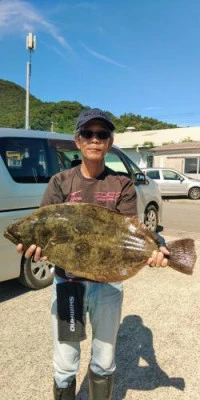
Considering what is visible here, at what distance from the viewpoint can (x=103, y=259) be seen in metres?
2.35

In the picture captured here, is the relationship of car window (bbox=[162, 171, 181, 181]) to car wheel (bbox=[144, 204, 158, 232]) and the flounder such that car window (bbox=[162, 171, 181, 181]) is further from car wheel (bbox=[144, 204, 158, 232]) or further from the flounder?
the flounder

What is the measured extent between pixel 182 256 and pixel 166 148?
27631 mm

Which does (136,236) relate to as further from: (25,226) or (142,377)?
(142,377)

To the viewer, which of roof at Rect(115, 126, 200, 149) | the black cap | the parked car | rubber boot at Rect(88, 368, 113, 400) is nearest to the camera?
the black cap

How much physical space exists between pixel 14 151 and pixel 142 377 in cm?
300

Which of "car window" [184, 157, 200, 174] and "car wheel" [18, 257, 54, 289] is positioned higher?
"car window" [184, 157, 200, 174]

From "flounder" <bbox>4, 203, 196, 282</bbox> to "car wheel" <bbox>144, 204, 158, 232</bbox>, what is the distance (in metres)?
6.57

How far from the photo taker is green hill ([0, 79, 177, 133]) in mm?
54062

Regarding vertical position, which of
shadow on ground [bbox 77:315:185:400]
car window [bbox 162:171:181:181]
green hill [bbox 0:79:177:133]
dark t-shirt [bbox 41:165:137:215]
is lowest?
shadow on ground [bbox 77:315:185:400]

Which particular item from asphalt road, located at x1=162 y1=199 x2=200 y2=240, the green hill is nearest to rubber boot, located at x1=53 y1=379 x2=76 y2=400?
asphalt road, located at x1=162 y1=199 x2=200 y2=240

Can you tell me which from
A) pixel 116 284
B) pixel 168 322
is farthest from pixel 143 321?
pixel 116 284

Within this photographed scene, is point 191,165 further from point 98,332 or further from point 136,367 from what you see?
point 98,332

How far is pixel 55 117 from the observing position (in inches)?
2397

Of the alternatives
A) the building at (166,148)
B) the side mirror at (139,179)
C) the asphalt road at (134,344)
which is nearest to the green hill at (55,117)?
the building at (166,148)
